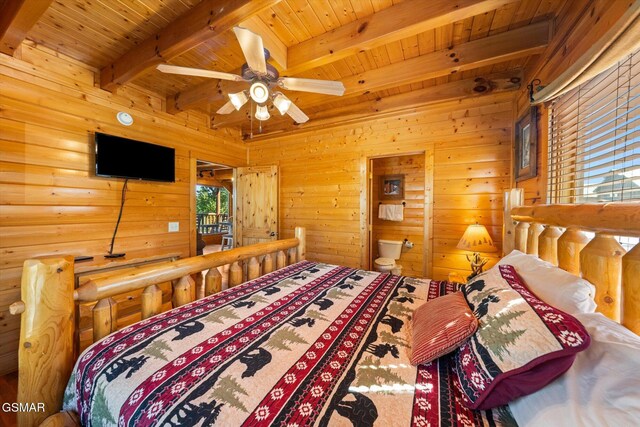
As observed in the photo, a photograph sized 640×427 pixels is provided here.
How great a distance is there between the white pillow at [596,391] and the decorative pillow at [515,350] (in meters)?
0.03

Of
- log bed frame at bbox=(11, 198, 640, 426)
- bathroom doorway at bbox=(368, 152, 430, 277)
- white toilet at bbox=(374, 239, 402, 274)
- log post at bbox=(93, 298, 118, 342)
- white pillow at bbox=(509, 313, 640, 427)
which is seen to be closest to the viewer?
white pillow at bbox=(509, 313, 640, 427)

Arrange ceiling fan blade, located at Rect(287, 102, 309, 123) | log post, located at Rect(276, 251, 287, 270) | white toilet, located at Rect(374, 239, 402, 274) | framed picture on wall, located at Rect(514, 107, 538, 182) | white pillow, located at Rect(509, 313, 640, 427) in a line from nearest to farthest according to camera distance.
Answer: white pillow, located at Rect(509, 313, 640, 427) → framed picture on wall, located at Rect(514, 107, 538, 182) → ceiling fan blade, located at Rect(287, 102, 309, 123) → log post, located at Rect(276, 251, 287, 270) → white toilet, located at Rect(374, 239, 402, 274)

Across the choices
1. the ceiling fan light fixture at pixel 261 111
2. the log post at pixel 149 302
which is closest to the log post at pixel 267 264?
the log post at pixel 149 302

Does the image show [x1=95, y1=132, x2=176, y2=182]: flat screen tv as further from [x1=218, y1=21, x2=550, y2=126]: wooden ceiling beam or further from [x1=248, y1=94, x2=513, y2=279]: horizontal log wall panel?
[x1=218, y1=21, x2=550, y2=126]: wooden ceiling beam

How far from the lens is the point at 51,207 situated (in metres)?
2.15

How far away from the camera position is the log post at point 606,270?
2.60ft

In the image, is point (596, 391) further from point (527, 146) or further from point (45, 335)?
point (527, 146)

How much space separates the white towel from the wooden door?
6.22ft

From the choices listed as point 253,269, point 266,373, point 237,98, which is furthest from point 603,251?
point 237,98

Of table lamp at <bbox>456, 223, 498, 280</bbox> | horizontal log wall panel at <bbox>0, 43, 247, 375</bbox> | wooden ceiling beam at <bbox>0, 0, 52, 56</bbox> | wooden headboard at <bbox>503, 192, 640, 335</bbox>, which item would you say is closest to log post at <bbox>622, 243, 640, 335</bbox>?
wooden headboard at <bbox>503, 192, 640, 335</bbox>

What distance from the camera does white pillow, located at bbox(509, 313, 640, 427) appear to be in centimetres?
47

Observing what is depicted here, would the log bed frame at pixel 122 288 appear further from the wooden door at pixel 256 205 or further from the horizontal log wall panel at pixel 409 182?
the wooden door at pixel 256 205

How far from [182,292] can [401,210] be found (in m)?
3.54

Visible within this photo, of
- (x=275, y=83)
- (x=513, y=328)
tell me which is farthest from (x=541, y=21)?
(x=513, y=328)
